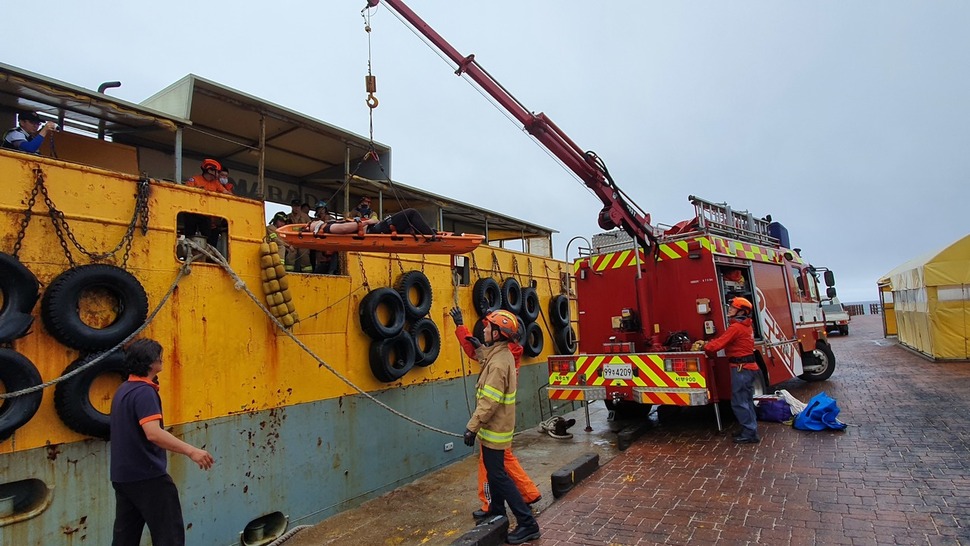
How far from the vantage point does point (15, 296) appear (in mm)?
3895

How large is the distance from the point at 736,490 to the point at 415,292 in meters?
4.85

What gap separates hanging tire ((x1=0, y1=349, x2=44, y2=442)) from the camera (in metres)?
3.75

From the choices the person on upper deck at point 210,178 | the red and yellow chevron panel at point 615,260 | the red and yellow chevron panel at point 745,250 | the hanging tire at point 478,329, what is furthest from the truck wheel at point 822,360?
the person on upper deck at point 210,178

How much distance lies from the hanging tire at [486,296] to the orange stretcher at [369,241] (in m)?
3.60

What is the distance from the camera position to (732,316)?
21.5 feet

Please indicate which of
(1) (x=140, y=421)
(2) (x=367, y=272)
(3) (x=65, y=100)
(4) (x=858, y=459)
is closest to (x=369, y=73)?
(2) (x=367, y=272)

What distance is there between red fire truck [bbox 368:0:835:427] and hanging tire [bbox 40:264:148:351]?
13.2 ft

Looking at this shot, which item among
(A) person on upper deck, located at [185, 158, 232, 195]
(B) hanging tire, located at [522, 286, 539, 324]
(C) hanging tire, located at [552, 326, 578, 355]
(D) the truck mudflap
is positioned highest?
(A) person on upper deck, located at [185, 158, 232, 195]

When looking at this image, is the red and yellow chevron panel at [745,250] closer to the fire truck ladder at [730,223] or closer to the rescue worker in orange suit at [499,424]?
the fire truck ladder at [730,223]

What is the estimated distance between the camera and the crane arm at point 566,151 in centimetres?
648

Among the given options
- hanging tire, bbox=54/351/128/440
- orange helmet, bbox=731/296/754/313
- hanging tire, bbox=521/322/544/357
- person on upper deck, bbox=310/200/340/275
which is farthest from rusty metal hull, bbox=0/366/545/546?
orange helmet, bbox=731/296/754/313

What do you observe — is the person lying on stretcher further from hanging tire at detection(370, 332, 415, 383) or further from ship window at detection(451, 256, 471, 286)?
ship window at detection(451, 256, 471, 286)

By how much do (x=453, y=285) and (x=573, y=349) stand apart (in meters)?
4.05

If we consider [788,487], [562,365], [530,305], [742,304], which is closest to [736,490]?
[788,487]
